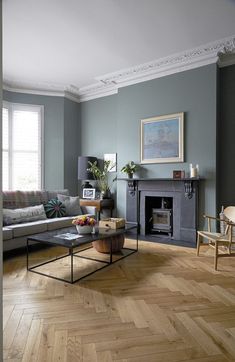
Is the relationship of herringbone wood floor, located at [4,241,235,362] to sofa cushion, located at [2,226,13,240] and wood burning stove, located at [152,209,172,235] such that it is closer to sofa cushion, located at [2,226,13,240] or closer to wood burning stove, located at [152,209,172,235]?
sofa cushion, located at [2,226,13,240]

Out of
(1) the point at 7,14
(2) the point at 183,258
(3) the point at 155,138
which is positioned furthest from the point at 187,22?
(2) the point at 183,258

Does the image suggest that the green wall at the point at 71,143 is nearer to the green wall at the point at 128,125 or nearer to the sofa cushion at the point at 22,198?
the green wall at the point at 128,125

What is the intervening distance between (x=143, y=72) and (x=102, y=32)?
139cm

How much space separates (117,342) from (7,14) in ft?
12.4

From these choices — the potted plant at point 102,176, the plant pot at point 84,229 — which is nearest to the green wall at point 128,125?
the potted plant at point 102,176

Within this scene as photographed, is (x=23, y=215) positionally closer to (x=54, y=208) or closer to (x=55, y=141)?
(x=54, y=208)

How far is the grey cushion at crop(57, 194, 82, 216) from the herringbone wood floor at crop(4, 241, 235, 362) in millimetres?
1607

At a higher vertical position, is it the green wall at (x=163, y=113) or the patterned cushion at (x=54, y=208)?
the green wall at (x=163, y=113)

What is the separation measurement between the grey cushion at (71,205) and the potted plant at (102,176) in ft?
2.37

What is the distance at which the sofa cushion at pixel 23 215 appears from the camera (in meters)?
3.78

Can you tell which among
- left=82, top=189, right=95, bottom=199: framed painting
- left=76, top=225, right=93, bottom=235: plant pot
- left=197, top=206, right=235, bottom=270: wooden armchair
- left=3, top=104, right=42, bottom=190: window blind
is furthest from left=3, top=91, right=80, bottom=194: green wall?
left=197, top=206, right=235, bottom=270: wooden armchair

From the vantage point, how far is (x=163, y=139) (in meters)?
4.68

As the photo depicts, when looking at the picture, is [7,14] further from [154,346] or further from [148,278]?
[154,346]

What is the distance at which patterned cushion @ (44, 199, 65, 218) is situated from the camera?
4465 millimetres
